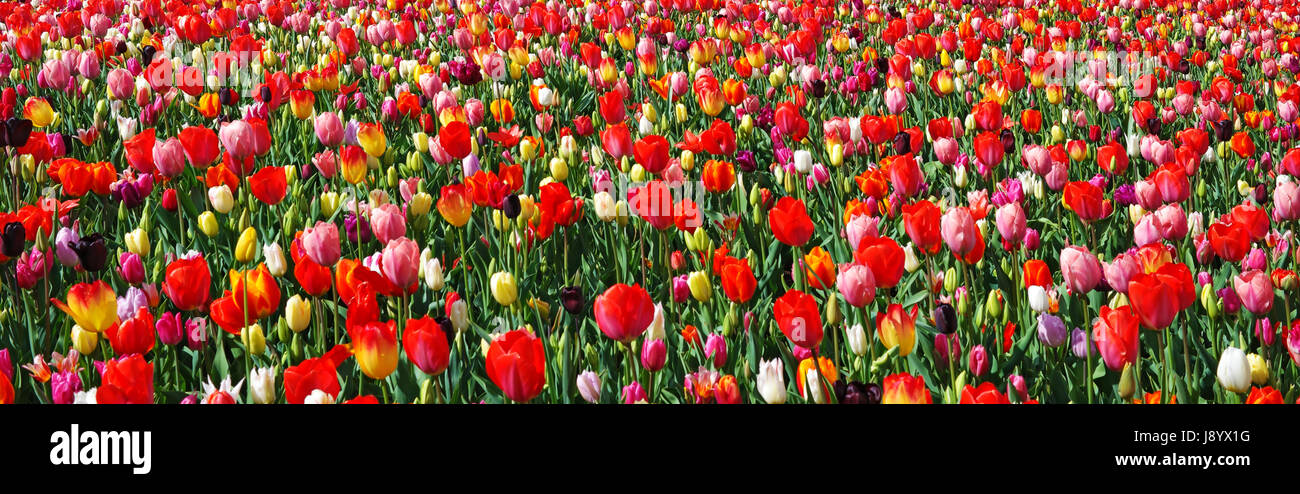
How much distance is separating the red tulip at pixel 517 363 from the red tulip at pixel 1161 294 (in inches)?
34.5

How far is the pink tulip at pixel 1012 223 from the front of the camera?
8.00 ft

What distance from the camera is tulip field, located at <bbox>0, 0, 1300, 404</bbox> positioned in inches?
74.0

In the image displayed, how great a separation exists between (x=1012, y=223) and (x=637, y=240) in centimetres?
94

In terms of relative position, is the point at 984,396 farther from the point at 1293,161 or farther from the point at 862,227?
the point at 1293,161

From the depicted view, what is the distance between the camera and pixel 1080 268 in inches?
79.8

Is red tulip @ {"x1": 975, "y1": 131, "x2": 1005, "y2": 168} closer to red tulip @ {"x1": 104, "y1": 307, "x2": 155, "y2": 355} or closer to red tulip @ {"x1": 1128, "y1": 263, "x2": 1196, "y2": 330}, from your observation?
red tulip @ {"x1": 1128, "y1": 263, "x2": 1196, "y2": 330}

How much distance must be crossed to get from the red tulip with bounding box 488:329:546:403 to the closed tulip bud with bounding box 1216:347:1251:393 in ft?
3.25

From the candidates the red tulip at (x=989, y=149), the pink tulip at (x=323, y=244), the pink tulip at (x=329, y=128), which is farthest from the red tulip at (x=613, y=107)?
the pink tulip at (x=323, y=244)

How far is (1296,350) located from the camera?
1898mm

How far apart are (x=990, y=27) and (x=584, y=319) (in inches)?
175

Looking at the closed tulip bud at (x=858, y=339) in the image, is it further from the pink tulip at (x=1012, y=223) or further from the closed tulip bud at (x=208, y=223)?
the closed tulip bud at (x=208, y=223)

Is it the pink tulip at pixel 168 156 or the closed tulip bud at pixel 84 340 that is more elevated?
the pink tulip at pixel 168 156
